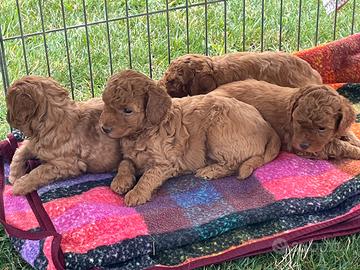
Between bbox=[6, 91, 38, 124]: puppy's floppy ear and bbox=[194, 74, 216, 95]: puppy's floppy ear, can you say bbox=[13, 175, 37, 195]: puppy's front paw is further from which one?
bbox=[194, 74, 216, 95]: puppy's floppy ear

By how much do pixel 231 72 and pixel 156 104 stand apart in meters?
1.23

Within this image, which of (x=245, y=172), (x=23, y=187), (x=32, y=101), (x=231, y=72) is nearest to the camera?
(x=32, y=101)

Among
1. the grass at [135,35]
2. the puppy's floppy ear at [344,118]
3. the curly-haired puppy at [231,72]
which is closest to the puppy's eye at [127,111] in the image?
the curly-haired puppy at [231,72]

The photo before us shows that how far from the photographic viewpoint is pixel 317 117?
4312 mm

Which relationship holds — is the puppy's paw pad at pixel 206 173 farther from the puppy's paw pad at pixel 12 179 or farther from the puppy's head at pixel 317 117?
the puppy's paw pad at pixel 12 179

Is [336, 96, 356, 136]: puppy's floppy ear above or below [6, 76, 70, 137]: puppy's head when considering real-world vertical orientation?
below

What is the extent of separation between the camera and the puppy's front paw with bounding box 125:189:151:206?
163 inches

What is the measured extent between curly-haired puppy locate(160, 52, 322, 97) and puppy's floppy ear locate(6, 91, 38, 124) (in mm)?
1277

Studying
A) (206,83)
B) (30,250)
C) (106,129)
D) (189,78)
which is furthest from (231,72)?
(30,250)

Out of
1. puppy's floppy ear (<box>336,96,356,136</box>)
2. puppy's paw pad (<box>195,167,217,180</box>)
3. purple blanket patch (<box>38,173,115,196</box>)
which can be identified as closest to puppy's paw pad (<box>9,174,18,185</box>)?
purple blanket patch (<box>38,173,115,196</box>)

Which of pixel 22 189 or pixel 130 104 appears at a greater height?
pixel 130 104

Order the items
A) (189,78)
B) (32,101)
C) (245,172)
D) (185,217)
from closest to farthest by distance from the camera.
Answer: (185,217)
(32,101)
(245,172)
(189,78)

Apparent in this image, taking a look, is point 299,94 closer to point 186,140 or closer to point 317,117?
point 317,117

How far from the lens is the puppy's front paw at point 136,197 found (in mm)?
4129
